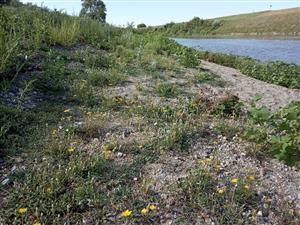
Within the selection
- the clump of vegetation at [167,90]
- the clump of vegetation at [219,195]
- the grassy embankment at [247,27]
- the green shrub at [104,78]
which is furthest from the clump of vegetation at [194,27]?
the clump of vegetation at [219,195]

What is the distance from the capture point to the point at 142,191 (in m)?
3.57

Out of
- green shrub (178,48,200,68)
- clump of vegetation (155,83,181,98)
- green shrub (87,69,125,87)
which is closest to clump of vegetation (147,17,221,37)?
green shrub (178,48,200,68)

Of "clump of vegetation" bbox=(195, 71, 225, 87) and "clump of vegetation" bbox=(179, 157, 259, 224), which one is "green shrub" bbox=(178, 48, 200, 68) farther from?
"clump of vegetation" bbox=(179, 157, 259, 224)

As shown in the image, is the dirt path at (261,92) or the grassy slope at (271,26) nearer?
the dirt path at (261,92)

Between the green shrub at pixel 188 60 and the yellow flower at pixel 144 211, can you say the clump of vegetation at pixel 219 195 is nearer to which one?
the yellow flower at pixel 144 211

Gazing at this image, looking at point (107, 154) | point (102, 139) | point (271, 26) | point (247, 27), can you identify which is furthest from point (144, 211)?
point (247, 27)

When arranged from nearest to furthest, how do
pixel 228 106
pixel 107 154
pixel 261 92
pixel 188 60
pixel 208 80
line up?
pixel 107 154 < pixel 228 106 < pixel 261 92 < pixel 208 80 < pixel 188 60

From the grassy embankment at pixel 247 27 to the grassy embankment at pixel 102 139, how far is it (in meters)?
40.3

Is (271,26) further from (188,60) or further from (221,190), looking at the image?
(221,190)

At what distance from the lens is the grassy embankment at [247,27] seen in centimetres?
5482

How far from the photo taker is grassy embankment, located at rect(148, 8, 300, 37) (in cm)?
5482

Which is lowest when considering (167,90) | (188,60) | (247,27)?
(167,90)

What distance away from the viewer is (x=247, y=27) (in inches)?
2525

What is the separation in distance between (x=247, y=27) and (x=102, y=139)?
6420cm
